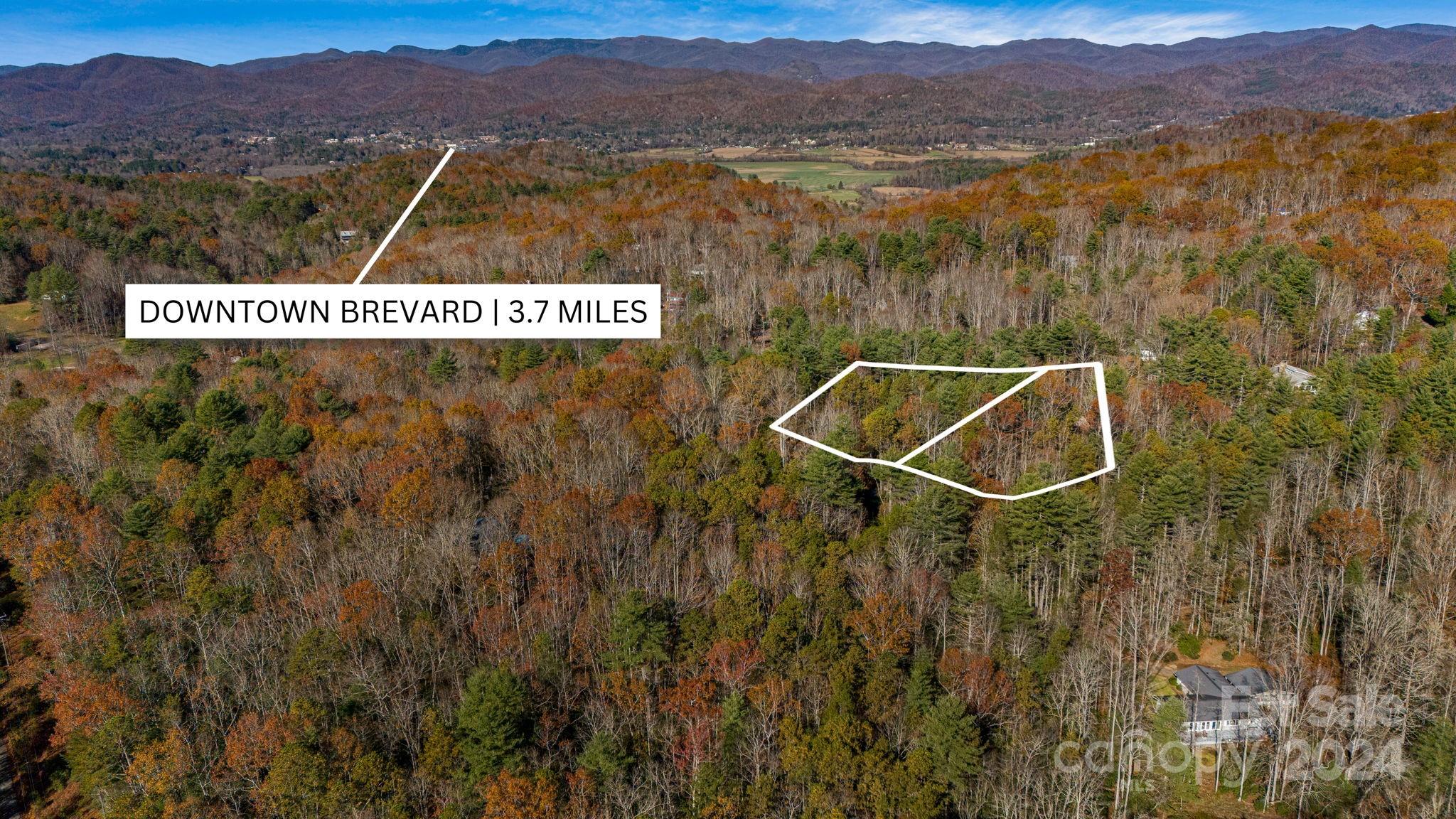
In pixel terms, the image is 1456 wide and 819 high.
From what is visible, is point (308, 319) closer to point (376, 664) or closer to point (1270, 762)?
point (376, 664)

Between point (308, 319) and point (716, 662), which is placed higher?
point (308, 319)

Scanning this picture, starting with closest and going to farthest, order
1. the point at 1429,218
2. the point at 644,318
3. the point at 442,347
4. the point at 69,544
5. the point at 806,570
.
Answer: the point at 644,318 → the point at 806,570 → the point at 69,544 → the point at 442,347 → the point at 1429,218

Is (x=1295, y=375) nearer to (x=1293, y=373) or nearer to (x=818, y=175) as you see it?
(x=1293, y=373)

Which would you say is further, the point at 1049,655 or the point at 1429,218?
the point at 1429,218

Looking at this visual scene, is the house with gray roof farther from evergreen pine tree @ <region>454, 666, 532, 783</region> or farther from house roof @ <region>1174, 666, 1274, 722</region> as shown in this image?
evergreen pine tree @ <region>454, 666, 532, 783</region>

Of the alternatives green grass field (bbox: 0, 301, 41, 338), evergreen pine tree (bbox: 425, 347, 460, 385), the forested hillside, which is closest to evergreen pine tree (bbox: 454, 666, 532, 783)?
the forested hillside

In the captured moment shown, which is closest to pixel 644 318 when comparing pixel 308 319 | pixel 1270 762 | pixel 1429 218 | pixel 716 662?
pixel 308 319

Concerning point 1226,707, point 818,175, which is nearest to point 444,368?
Result: point 1226,707

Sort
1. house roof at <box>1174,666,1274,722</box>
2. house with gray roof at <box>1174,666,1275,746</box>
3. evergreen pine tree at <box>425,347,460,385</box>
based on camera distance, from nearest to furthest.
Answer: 1. house with gray roof at <box>1174,666,1275,746</box>
2. house roof at <box>1174,666,1274,722</box>
3. evergreen pine tree at <box>425,347,460,385</box>
